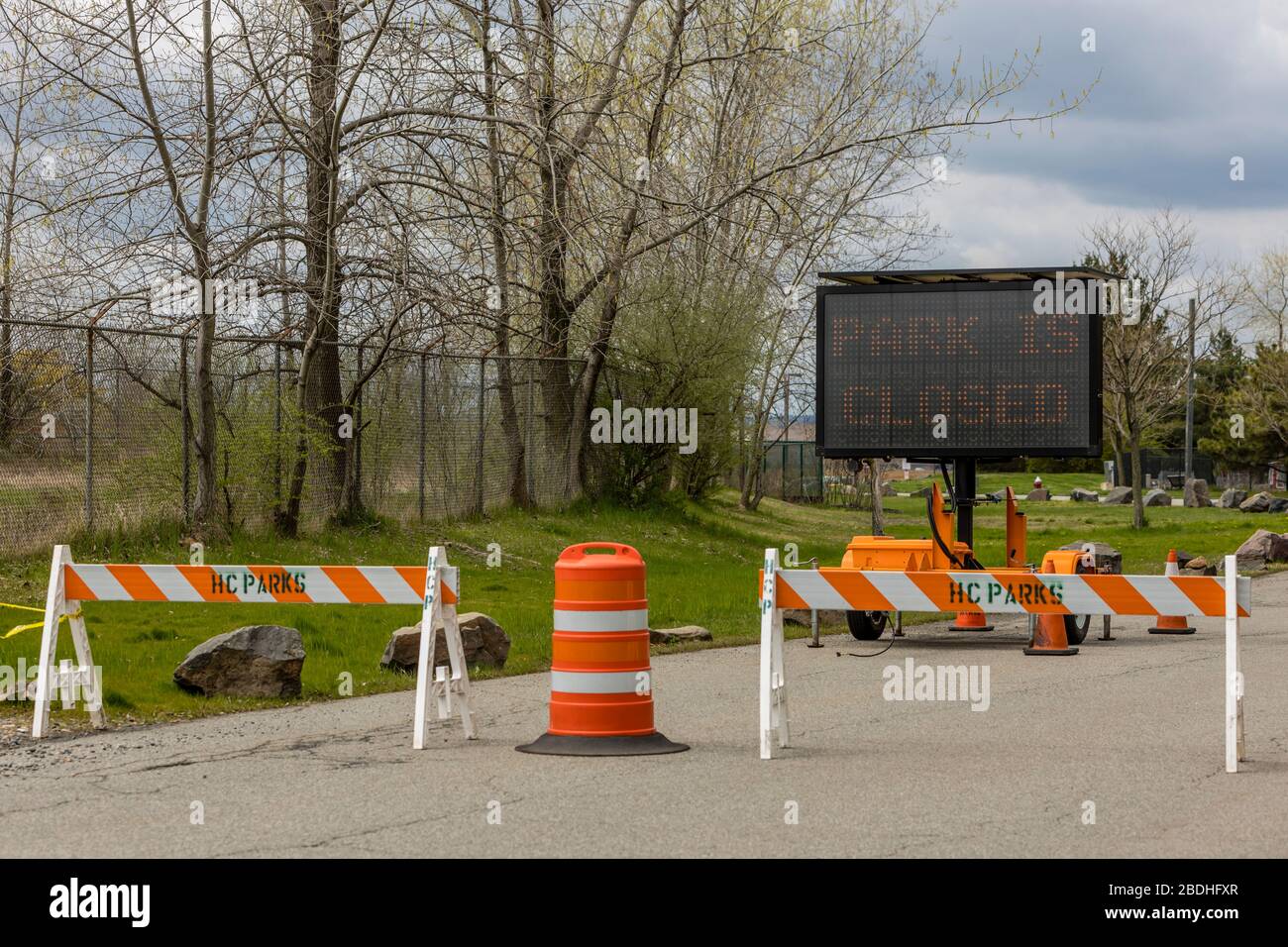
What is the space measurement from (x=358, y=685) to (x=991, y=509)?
4148 centimetres

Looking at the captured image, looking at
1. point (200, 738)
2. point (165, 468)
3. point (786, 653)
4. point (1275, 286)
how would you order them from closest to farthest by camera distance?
point (200, 738), point (786, 653), point (165, 468), point (1275, 286)

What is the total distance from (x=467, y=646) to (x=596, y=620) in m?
4.30

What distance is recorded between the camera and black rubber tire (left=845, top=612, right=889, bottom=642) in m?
17.3

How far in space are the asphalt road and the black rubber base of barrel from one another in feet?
0.48

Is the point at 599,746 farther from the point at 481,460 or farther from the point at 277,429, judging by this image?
the point at 481,460

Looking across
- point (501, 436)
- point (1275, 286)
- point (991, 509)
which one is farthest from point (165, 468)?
Answer: point (1275, 286)

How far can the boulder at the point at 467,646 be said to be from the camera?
13.6m

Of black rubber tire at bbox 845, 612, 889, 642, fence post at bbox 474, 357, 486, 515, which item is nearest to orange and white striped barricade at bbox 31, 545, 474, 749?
black rubber tire at bbox 845, 612, 889, 642

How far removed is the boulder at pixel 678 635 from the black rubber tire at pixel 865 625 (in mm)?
1612

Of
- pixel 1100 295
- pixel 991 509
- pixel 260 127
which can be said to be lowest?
pixel 991 509

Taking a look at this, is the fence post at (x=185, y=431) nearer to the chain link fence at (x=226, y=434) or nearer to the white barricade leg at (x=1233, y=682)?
the chain link fence at (x=226, y=434)

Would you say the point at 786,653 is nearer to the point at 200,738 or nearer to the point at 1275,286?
the point at 200,738

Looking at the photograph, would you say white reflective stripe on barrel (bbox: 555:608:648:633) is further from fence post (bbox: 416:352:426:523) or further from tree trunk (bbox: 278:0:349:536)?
fence post (bbox: 416:352:426:523)

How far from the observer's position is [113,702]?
38.3 feet
